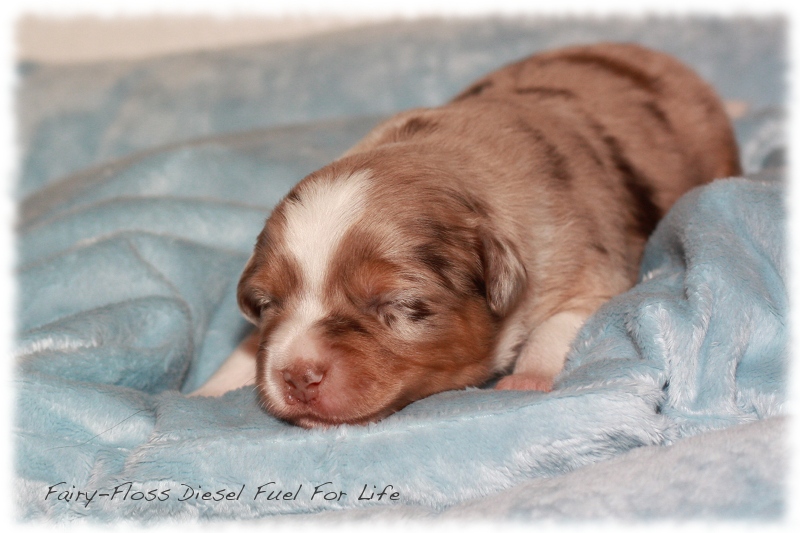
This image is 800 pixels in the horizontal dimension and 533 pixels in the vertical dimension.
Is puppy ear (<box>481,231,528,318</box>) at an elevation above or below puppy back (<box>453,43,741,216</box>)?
below

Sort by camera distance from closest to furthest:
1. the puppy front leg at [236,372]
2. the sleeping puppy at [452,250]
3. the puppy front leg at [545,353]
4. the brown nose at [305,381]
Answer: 1. the brown nose at [305,381]
2. the sleeping puppy at [452,250]
3. the puppy front leg at [545,353]
4. the puppy front leg at [236,372]

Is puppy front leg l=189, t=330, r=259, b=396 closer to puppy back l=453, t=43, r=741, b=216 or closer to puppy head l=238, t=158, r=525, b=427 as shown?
puppy head l=238, t=158, r=525, b=427

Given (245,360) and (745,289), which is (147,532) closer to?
(245,360)

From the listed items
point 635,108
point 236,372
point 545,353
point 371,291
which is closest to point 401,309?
point 371,291

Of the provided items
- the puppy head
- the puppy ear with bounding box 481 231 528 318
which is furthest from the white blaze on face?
the puppy ear with bounding box 481 231 528 318

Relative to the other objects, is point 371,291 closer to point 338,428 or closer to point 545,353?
point 338,428

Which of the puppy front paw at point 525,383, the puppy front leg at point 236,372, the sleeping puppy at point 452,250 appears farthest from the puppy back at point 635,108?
the puppy front leg at point 236,372

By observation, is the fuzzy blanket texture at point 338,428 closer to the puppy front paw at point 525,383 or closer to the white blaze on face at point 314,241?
the puppy front paw at point 525,383
